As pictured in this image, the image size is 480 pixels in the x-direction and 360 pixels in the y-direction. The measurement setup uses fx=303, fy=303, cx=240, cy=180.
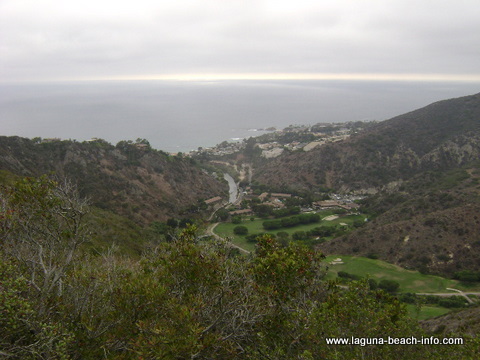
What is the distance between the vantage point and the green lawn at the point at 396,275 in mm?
24469

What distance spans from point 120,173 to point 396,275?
38.1 metres

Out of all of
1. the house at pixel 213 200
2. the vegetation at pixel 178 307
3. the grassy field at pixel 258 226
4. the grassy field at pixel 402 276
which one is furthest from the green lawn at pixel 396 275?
the house at pixel 213 200

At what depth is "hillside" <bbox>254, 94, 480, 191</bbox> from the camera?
187 feet

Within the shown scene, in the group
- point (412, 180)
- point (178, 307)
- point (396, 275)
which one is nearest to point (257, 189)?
point (412, 180)

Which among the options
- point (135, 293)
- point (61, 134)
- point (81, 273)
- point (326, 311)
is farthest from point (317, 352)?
point (61, 134)

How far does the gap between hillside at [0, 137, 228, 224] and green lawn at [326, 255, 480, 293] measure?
75.5ft

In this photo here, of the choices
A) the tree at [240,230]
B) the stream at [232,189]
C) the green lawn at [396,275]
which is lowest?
the green lawn at [396,275]

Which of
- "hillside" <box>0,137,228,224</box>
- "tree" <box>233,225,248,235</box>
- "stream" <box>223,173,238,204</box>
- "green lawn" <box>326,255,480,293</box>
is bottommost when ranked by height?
"green lawn" <box>326,255,480,293</box>

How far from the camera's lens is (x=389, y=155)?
6022 cm

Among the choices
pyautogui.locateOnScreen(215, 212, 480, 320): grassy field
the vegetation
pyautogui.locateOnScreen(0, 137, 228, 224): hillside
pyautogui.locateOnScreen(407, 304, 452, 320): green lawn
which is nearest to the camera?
the vegetation

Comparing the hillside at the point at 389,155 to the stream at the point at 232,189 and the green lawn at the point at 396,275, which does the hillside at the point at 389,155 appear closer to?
the stream at the point at 232,189

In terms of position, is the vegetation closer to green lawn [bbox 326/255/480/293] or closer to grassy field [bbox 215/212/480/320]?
grassy field [bbox 215/212/480/320]

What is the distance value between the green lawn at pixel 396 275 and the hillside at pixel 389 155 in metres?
29.3

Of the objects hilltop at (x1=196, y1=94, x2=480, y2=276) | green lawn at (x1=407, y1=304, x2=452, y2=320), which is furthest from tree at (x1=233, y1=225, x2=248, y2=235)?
green lawn at (x1=407, y1=304, x2=452, y2=320)
